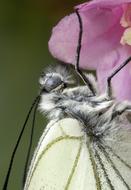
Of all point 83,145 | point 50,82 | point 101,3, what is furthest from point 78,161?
point 101,3

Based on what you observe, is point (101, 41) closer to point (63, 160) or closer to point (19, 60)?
point (63, 160)

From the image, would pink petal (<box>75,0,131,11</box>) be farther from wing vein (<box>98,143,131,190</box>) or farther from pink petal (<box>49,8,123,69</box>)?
wing vein (<box>98,143,131,190</box>)

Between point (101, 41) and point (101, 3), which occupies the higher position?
point (101, 3)

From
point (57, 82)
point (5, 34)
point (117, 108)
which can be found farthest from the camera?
point (5, 34)

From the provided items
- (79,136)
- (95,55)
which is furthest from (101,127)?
(95,55)

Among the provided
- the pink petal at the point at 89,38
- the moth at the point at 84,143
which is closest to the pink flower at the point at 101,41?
the pink petal at the point at 89,38

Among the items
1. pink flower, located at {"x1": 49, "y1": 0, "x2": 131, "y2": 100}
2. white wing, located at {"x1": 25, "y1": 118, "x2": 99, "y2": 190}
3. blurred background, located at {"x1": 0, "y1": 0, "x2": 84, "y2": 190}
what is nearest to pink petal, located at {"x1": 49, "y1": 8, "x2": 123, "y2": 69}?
pink flower, located at {"x1": 49, "y1": 0, "x2": 131, "y2": 100}

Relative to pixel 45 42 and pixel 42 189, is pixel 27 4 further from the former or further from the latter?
pixel 42 189
